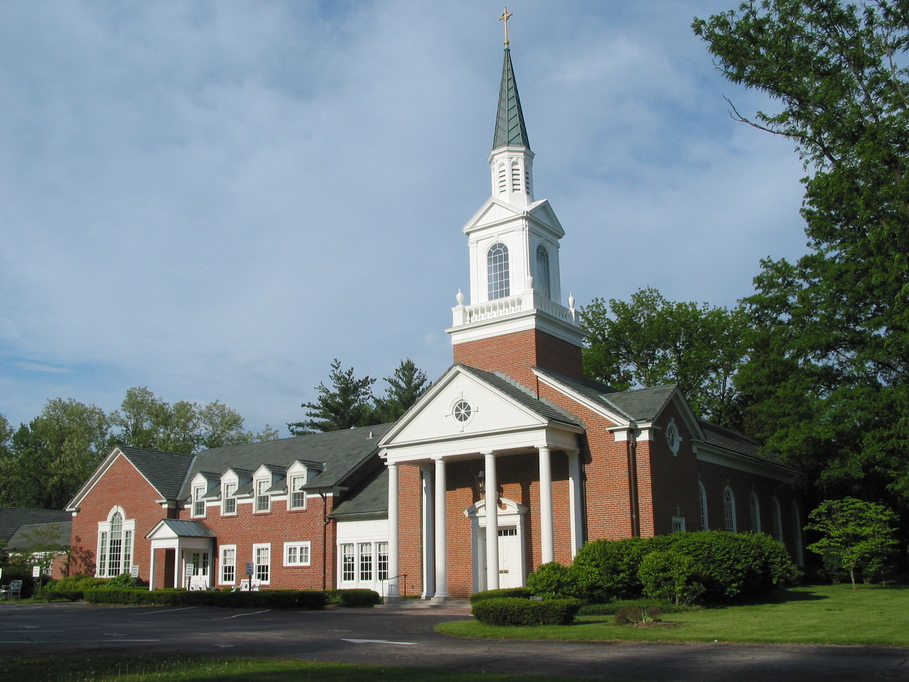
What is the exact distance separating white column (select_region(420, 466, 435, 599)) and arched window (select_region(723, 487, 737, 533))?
12.4 metres

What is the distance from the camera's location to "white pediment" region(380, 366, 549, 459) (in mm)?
28672

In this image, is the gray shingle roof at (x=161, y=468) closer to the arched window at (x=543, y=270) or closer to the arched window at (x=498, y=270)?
the arched window at (x=498, y=270)

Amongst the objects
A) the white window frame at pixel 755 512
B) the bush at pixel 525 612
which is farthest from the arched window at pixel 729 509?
the bush at pixel 525 612

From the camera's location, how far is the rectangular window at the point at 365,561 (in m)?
35.9

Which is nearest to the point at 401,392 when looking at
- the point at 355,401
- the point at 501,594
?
the point at 355,401

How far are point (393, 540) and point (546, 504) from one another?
6.80 metres

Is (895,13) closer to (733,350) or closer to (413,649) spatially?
(413,649)

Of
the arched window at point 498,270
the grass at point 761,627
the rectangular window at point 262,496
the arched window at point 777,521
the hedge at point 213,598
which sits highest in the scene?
the arched window at point 498,270

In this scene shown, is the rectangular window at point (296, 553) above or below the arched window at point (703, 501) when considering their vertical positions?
below

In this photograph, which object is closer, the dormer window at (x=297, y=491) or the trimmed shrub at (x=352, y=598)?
the trimmed shrub at (x=352, y=598)

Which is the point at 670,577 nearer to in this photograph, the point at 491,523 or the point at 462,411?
the point at 491,523

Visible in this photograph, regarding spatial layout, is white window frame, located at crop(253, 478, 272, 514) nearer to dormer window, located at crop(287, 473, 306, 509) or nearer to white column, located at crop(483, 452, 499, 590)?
dormer window, located at crop(287, 473, 306, 509)

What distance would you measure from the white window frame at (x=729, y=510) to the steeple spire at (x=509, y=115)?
16882mm

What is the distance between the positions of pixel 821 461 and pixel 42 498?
6983cm
